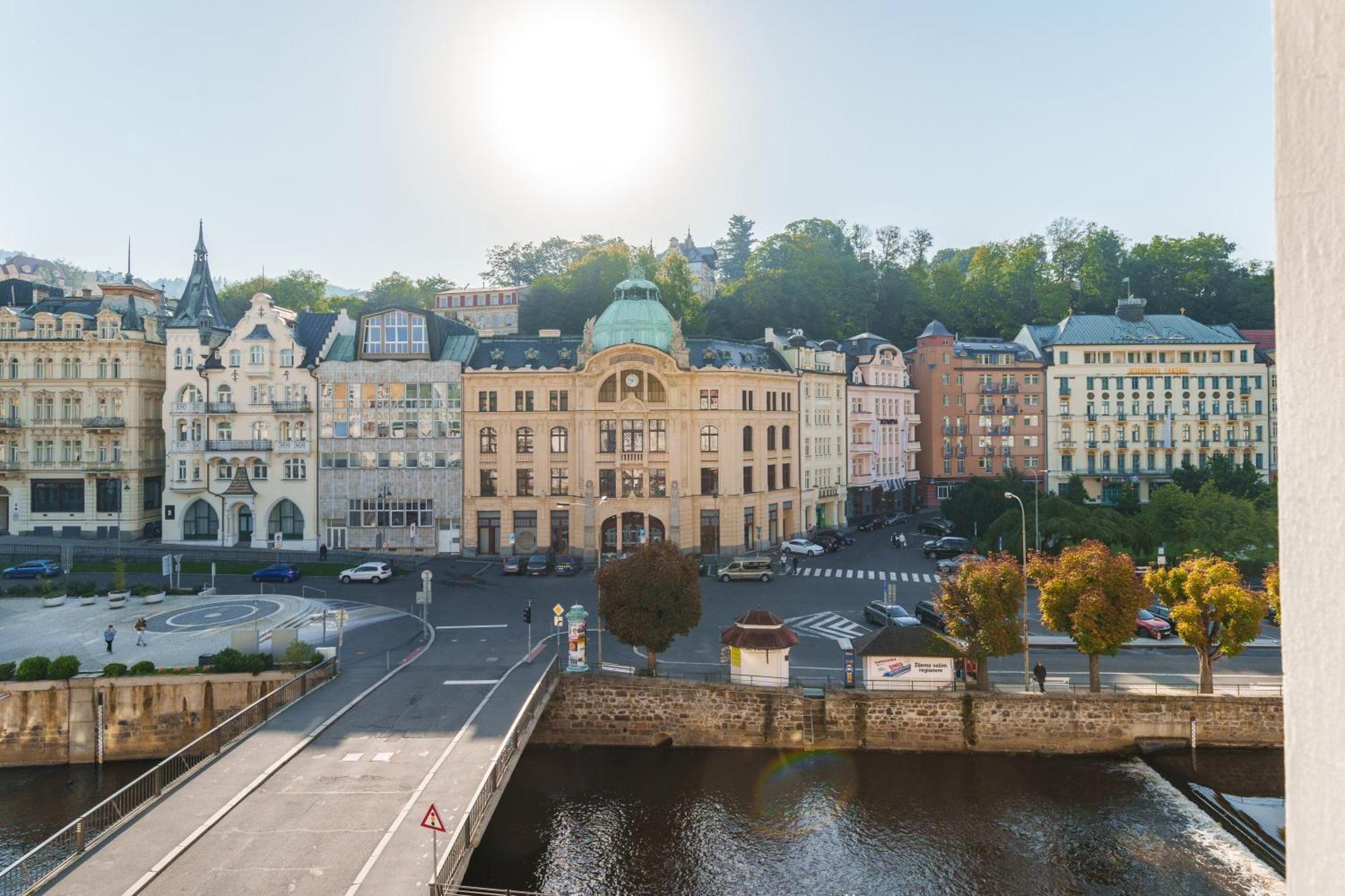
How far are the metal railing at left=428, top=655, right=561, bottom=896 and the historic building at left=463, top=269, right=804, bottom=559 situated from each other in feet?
108

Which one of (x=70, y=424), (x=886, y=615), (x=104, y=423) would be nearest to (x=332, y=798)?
(x=886, y=615)

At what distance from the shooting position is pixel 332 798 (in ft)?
81.5

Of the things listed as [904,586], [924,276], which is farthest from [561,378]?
[924,276]

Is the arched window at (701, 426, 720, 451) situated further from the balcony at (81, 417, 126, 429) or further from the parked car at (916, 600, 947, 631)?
the balcony at (81, 417, 126, 429)

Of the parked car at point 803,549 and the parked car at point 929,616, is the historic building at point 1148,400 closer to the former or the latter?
the parked car at point 803,549

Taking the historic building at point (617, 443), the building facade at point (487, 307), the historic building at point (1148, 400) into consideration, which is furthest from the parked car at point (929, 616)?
the building facade at point (487, 307)

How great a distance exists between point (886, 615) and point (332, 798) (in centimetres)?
2922

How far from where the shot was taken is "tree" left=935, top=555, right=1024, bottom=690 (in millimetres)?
35594

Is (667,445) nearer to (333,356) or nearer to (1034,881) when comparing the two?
(333,356)

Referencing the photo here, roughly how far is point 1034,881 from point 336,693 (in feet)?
81.8

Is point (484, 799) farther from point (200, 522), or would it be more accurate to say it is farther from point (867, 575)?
point (200, 522)

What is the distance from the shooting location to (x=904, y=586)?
2237 inches

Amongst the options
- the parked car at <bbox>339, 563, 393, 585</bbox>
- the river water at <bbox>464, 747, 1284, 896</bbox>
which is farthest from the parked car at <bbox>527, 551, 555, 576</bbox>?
the river water at <bbox>464, 747, 1284, 896</bbox>

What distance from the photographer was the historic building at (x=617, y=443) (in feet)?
222
